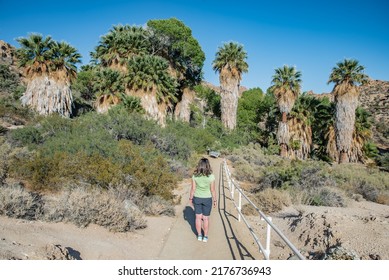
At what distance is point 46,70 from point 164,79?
33.1 feet

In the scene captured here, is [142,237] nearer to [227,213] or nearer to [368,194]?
[227,213]

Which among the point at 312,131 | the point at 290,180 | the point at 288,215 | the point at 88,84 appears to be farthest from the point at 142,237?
the point at 88,84

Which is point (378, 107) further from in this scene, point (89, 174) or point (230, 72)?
point (89, 174)

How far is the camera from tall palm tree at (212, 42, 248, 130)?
35.0 metres

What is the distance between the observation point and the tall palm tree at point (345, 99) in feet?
93.0

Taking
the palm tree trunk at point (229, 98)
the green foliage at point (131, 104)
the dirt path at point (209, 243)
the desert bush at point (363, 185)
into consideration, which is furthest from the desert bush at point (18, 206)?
the palm tree trunk at point (229, 98)

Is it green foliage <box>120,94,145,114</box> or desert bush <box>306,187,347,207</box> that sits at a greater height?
green foliage <box>120,94,145,114</box>

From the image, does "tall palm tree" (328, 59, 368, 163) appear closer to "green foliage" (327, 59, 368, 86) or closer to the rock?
"green foliage" (327, 59, 368, 86)

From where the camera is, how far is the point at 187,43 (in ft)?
114

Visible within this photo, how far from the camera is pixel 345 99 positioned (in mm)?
28719

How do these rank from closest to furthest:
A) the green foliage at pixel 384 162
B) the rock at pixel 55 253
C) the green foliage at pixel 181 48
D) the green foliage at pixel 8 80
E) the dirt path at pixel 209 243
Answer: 1. the rock at pixel 55 253
2. the dirt path at pixel 209 243
3. the green foliage at pixel 384 162
4. the green foliage at pixel 181 48
5. the green foliage at pixel 8 80

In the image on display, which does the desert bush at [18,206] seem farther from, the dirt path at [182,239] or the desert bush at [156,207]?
the desert bush at [156,207]

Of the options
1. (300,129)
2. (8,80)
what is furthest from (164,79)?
(8,80)

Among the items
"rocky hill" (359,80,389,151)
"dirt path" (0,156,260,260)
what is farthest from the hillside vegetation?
"rocky hill" (359,80,389,151)
